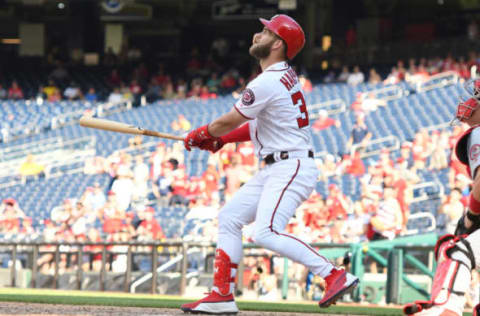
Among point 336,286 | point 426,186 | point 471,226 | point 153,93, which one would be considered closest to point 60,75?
point 153,93

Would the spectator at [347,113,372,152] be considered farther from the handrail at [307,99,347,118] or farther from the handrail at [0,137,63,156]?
the handrail at [0,137,63,156]

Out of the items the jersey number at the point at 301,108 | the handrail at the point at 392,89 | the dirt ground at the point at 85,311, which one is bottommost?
the dirt ground at the point at 85,311

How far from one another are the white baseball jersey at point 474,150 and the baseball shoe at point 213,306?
1800mm

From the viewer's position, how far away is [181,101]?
2344 cm

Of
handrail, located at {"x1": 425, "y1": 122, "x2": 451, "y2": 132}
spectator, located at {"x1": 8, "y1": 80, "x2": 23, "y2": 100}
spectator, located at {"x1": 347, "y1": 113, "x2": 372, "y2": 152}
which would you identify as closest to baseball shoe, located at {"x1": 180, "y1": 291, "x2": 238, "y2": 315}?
spectator, located at {"x1": 347, "y1": 113, "x2": 372, "y2": 152}

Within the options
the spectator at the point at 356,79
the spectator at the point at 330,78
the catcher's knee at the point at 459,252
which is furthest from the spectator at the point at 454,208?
the spectator at the point at 330,78

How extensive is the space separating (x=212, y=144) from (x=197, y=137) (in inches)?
7.4

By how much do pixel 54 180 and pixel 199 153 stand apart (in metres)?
3.06

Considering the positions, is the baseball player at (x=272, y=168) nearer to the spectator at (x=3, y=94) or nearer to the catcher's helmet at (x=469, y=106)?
the catcher's helmet at (x=469, y=106)

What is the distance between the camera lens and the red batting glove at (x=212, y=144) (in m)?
5.86

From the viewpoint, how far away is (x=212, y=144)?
5941 mm

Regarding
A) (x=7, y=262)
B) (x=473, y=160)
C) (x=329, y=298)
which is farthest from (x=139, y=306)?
(x=7, y=262)

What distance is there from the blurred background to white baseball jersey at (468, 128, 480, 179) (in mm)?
570

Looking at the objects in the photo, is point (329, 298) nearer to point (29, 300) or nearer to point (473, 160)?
point (473, 160)
